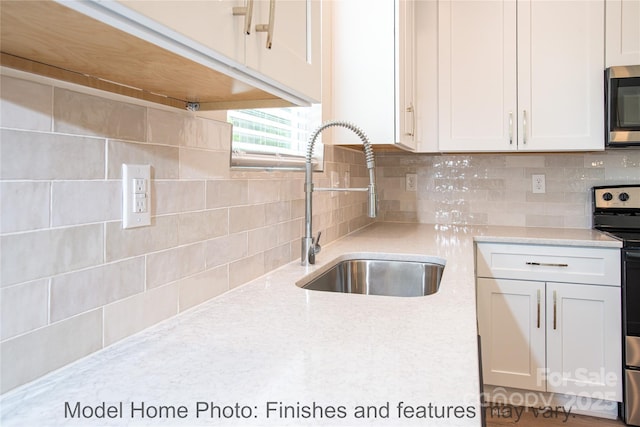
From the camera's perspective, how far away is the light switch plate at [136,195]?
813 mm

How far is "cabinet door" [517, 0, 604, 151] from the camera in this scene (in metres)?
2.19

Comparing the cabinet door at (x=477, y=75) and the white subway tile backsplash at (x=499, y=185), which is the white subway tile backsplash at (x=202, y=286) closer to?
the cabinet door at (x=477, y=75)

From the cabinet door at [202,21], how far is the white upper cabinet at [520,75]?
201 cm

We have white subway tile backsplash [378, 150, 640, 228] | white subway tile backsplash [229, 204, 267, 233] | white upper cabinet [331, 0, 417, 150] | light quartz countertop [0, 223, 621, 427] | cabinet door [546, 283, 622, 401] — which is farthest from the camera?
white subway tile backsplash [378, 150, 640, 228]

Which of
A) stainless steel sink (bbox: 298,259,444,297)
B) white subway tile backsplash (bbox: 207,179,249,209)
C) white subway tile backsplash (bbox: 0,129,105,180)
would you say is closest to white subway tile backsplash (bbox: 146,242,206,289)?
white subway tile backsplash (bbox: 207,179,249,209)

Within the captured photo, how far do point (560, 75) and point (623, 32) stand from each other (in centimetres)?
33

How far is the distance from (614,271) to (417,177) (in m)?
1.25

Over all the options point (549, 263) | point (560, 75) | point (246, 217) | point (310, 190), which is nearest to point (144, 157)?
point (246, 217)

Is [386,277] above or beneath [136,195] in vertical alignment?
beneath

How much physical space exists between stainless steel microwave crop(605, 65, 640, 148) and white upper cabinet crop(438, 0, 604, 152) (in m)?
0.08

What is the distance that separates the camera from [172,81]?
765 millimetres

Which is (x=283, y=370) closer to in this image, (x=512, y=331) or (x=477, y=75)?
(x=512, y=331)

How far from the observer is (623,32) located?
213cm

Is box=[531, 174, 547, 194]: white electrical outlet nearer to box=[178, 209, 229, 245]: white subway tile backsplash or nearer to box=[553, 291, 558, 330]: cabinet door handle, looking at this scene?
box=[553, 291, 558, 330]: cabinet door handle
